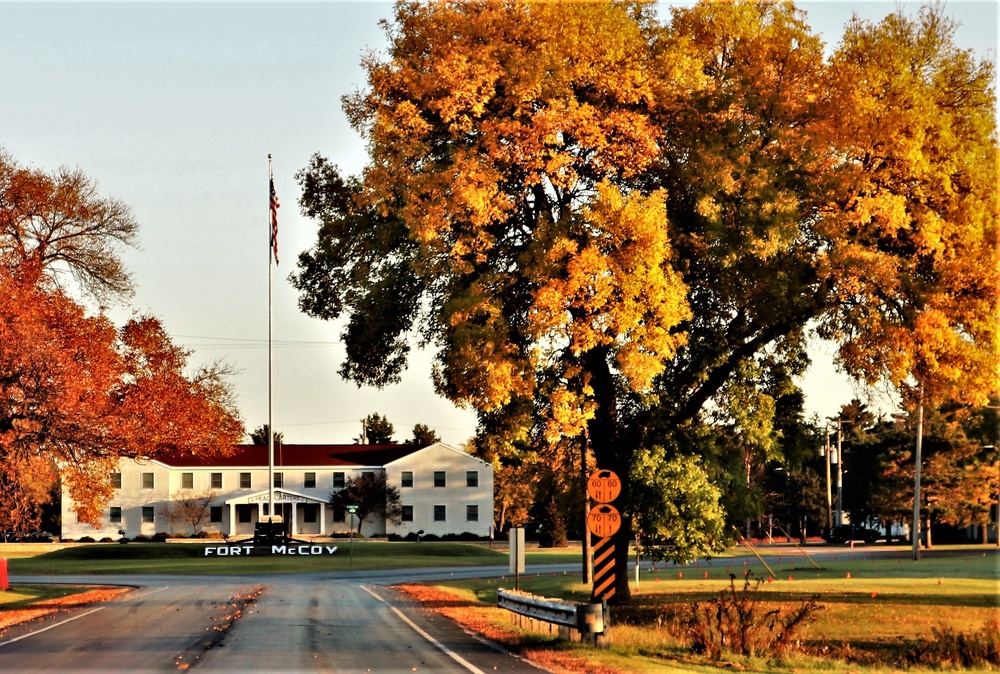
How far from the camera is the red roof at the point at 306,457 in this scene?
102m

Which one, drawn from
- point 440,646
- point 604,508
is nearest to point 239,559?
point 440,646

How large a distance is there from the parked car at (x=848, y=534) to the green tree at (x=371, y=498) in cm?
3262

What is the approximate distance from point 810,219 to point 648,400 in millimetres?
5635

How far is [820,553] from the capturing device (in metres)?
73.5

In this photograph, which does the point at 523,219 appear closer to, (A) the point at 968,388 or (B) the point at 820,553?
(A) the point at 968,388

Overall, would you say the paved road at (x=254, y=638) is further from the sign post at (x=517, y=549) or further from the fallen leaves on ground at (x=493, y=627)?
the sign post at (x=517, y=549)

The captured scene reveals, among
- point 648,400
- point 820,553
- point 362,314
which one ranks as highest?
point 362,314

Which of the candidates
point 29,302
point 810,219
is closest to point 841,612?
point 810,219

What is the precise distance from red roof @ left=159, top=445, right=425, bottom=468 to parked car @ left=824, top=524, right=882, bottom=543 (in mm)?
32427

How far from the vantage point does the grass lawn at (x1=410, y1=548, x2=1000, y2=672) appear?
20938 millimetres

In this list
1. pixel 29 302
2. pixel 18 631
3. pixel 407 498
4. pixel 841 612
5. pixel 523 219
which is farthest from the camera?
pixel 407 498

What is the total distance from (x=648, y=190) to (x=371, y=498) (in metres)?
73.0

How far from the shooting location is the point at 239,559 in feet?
229

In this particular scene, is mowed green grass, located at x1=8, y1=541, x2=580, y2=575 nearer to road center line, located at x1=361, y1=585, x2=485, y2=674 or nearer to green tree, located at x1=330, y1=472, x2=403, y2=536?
green tree, located at x1=330, y1=472, x2=403, y2=536
